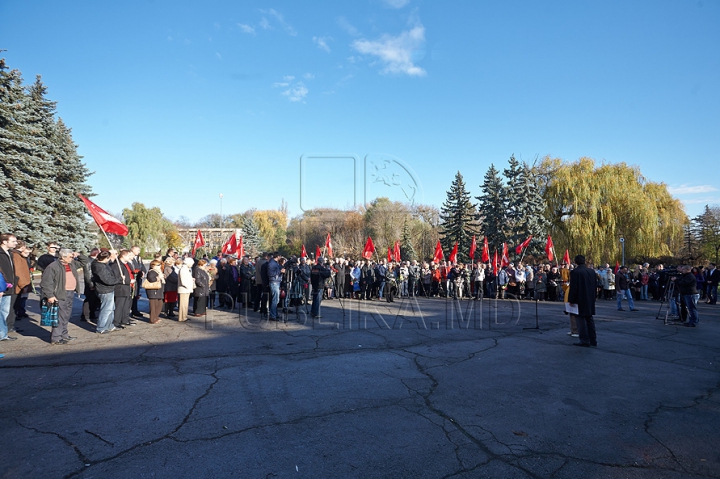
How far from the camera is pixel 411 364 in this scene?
23.2 ft

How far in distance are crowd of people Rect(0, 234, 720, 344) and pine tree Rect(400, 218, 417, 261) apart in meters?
23.9

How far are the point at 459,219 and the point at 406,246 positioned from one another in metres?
9.45

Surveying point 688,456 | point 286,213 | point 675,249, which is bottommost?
point 688,456

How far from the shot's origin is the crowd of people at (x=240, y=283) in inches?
353

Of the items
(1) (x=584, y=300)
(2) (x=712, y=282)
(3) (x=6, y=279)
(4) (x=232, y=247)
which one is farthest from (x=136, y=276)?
(2) (x=712, y=282)

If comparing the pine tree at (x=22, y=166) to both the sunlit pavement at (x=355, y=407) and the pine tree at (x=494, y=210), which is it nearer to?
the sunlit pavement at (x=355, y=407)

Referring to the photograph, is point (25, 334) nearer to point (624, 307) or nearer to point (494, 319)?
point (494, 319)

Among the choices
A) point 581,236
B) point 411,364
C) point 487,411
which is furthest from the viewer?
point 581,236

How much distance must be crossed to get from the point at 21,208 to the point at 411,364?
109ft

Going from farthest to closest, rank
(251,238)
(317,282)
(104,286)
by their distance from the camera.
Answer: (251,238) → (317,282) → (104,286)

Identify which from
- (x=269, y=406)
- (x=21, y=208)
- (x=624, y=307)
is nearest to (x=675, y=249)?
(x=624, y=307)

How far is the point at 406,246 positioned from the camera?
48.1 m

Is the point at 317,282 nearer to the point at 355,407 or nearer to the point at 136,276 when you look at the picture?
the point at 136,276

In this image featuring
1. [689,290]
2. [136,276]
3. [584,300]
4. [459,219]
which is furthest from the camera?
[459,219]
